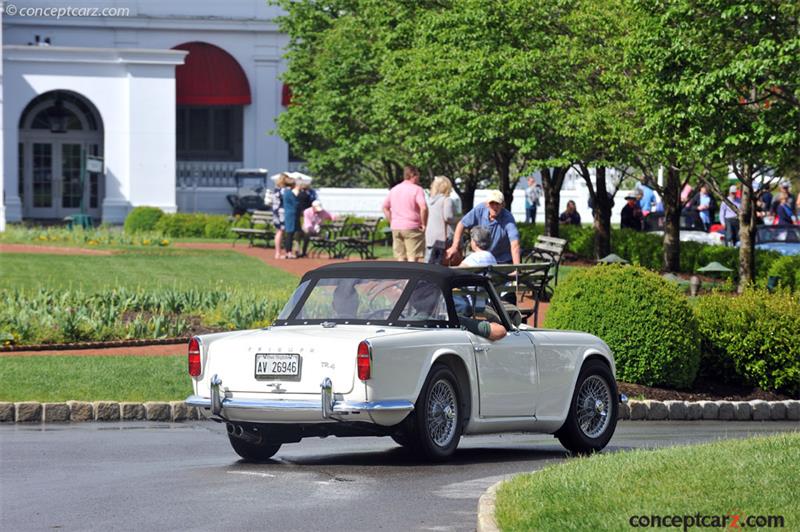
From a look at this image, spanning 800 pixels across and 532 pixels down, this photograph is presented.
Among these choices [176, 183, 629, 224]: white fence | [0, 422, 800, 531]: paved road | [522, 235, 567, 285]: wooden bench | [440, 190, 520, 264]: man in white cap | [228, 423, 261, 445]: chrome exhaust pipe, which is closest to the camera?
[0, 422, 800, 531]: paved road

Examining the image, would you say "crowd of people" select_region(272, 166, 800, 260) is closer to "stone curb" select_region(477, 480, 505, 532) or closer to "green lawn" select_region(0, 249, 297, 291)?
"green lawn" select_region(0, 249, 297, 291)

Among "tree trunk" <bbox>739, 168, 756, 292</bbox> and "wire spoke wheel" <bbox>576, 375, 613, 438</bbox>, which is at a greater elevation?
"tree trunk" <bbox>739, 168, 756, 292</bbox>

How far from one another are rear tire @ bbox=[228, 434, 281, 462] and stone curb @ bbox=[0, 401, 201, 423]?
2675mm

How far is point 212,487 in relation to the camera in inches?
404

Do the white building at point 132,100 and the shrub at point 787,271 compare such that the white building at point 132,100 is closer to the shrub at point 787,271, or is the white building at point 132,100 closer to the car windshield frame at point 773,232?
the car windshield frame at point 773,232

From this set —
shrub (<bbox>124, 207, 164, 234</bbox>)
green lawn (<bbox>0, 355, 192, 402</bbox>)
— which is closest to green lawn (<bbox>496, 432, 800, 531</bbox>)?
green lawn (<bbox>0, 355, 192, 402</bbox>)

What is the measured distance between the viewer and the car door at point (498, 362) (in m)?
11.9

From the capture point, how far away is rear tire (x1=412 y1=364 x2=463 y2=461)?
11.2m

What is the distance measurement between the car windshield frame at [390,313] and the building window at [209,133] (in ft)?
181

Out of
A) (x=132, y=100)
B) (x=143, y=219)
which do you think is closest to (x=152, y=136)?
(x=132, y=100)

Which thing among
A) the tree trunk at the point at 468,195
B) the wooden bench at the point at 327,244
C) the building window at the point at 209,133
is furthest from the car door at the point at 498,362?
the building window at the point at 209,133

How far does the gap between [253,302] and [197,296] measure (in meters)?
1.22

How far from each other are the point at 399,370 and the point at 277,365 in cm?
86

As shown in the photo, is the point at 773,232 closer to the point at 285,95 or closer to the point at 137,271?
the point at 137,271
